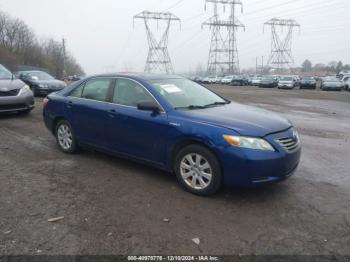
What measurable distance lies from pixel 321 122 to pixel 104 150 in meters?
8.03

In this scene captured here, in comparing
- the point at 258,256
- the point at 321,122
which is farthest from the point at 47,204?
the point at 321,122

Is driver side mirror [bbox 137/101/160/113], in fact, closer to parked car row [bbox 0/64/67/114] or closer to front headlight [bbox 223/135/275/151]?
front headlight [bbox 223/135/275/151]

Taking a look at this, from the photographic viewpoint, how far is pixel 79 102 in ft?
19.1

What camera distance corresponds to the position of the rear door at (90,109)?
5.40 meters

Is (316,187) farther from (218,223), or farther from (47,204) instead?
(47,204)

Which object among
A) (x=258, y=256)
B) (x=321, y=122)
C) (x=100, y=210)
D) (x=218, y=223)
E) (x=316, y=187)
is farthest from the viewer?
(x=321, y=122)

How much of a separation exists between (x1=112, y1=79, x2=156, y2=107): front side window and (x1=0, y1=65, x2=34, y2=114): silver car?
5793 millimetres

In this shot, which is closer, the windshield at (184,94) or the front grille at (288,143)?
the front grille at (288,143)

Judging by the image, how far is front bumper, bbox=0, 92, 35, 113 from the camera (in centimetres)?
959

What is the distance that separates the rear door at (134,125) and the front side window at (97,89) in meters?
0.23

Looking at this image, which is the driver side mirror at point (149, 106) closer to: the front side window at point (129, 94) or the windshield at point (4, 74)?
the front side window at point (129, 94)

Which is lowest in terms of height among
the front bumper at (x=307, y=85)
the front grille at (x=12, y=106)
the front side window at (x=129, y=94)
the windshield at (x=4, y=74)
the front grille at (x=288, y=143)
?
the front grille at (x=288, y=143)

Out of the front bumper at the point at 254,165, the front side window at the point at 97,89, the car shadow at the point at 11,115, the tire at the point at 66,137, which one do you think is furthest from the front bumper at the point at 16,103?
the front bumper at the point at 254,165

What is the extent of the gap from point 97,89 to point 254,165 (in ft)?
10.0
